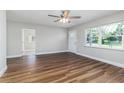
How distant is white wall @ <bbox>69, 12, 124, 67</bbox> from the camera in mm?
4192

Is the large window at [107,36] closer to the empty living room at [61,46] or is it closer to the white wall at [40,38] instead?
the empty living room at [61,46]

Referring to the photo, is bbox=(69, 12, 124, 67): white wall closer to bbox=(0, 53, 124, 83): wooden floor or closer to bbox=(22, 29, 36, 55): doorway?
bbox=(0, 53, 124, 83): wooden floor

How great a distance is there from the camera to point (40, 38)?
295 inches

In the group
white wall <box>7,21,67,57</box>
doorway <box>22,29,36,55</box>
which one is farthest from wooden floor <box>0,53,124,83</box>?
doorway <box>22,29,36,55</box>

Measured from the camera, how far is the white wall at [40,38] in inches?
240

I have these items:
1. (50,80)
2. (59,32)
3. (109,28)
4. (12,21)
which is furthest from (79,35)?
(50,80)

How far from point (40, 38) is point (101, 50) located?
14.1 feet

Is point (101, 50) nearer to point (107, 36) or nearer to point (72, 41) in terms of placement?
point (107, 36)

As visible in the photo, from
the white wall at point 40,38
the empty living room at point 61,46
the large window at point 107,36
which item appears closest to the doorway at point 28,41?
the empty living room at point 61,46

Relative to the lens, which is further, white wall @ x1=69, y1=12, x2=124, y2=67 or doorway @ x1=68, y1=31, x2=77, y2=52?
doorway @ x1=68, y1=31, x2=77, y2=52
